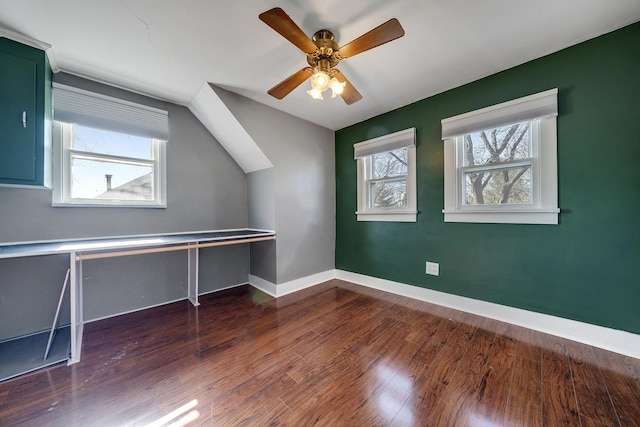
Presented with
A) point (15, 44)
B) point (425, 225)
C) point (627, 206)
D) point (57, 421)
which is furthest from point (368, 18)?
point (57, 421)

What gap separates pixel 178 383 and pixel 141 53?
7.91ft

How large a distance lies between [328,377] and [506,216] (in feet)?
6.62

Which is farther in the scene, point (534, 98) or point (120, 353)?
point (534, 98)

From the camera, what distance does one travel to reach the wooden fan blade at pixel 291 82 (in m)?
1.78

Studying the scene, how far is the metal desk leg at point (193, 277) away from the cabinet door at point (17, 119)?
1.30 meters

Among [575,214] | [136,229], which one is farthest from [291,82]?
[575,214]

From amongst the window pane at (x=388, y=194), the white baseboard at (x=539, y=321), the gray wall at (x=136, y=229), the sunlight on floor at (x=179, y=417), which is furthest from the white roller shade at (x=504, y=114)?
the sunlight on floor at (x=179, y=417)

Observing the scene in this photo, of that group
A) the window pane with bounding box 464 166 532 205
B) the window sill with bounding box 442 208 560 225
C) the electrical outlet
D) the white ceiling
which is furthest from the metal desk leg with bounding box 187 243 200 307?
the window pane with bounding box 464 166 532 205

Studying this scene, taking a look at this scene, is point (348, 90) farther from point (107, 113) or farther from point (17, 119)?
point (17, 119)

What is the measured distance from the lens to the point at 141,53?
185 centimetres

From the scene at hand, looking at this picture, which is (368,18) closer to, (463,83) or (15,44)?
(463,83)

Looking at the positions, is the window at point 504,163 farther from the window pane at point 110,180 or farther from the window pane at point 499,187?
the window pane at point 110,180

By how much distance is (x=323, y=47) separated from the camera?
1618 mm

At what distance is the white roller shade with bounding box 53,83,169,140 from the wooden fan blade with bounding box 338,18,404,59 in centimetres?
211
